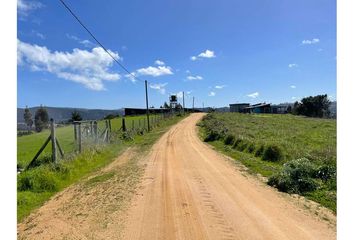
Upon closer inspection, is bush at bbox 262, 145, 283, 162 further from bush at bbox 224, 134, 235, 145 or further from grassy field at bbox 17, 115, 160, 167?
grassy field at bbox 17, 115, 160, 167


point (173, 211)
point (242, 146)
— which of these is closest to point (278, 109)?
point (242, 146)

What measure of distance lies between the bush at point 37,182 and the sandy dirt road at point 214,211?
2810 mm

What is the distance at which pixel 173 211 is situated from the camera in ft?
24.8

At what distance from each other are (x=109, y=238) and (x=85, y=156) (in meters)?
9.17

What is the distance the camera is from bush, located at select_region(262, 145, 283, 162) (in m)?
15.5

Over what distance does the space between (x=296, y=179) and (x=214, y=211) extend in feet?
12.8

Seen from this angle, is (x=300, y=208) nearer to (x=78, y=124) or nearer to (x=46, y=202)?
(x=46, y=202)

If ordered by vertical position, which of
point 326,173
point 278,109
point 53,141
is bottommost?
point 326,173

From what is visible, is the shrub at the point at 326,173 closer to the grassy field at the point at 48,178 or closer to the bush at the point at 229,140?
the grassy field at the point at 48,178

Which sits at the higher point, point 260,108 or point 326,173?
point 260,108

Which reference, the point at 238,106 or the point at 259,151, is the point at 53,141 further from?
the point at 238,106

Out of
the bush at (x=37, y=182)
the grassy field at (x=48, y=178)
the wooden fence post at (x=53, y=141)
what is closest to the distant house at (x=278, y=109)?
the grassy field at (x=48, y=178)

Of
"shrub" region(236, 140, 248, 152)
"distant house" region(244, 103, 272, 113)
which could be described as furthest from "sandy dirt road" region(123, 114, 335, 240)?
"distant house" region(244, 103, 272, 113)

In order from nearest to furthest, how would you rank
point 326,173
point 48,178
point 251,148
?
point 48,178
point 326,173
point 251,148
